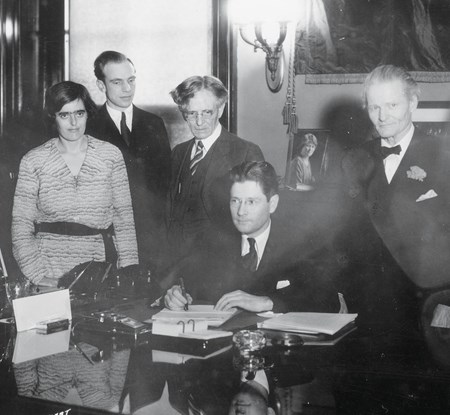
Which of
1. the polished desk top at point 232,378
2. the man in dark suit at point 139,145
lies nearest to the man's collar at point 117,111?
the man in dark suit at point 139,145

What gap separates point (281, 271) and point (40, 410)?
1348 millimetres

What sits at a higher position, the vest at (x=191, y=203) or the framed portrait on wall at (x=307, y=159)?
the framed portrait on wall at (x=307, y=159)

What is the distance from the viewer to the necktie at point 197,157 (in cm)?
304

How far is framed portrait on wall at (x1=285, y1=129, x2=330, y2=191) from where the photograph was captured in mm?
3090

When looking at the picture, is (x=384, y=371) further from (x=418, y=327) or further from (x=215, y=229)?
(x=215, y=229)

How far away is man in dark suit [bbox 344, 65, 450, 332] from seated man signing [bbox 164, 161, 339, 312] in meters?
0.35

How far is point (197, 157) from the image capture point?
305cm

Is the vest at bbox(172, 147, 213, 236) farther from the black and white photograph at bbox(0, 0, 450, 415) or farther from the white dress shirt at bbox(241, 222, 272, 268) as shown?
the white dress shirt at bbox(241, 222, 272, 268)

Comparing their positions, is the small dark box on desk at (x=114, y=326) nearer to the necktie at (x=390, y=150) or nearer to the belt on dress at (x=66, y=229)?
the belt on dress at (x=66, y=229)

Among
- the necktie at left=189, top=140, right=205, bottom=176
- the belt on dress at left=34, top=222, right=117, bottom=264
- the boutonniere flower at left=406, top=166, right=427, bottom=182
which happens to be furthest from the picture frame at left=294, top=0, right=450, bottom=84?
the belt on dress at left=34, top=222, right=117, bottom=264

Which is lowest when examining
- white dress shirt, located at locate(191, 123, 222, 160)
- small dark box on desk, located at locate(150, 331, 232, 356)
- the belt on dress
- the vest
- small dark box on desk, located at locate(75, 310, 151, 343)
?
small dark box on desk, located at locate(150, 331, 232, 356)

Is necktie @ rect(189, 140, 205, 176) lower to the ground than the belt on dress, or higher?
higher

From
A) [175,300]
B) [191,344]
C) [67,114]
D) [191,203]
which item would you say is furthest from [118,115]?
[191,344]

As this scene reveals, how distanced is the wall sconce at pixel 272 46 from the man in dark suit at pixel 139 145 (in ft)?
1.95
